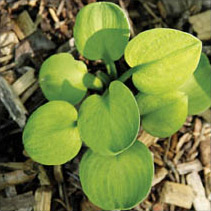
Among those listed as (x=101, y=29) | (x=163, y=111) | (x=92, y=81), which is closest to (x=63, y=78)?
(x=92, y=81)

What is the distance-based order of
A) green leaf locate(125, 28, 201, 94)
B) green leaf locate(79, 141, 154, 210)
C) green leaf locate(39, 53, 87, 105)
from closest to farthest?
green leaf locate(125, 28, 201, 94) → green leaf locate(79, 141, 154, 210) → green leaf locate(39, 53, 87, 105)

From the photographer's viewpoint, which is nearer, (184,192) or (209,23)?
(184,192)

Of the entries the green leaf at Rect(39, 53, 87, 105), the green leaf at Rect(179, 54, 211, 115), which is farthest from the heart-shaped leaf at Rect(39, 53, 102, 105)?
the green leaf at Rect(179, 54, 211, 115)

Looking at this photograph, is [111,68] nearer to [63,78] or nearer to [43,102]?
[63,78]

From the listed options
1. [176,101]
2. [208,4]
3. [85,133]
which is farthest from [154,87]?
[208,4]

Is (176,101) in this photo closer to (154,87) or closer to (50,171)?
(154,87)

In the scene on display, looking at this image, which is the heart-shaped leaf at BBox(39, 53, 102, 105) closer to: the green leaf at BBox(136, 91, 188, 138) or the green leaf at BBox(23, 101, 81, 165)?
the green leaf at BBox(23, 101, 81, 165)

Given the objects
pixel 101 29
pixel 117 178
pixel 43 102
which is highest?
pixel 101 29
